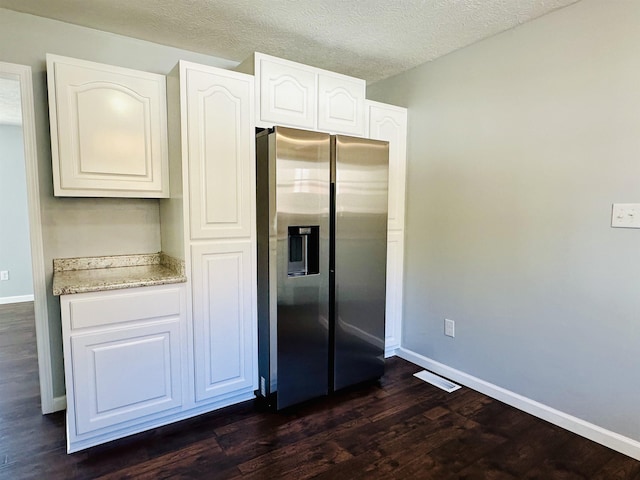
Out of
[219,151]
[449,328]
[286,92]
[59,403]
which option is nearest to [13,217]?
[59,403]

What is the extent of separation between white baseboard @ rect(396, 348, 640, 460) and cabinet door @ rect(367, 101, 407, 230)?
115 cm

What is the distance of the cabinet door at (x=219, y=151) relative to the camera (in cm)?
212

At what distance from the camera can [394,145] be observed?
9.79ft

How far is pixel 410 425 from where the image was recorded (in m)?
2.18

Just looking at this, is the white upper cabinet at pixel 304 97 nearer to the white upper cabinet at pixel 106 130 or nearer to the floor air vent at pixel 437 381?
the white upper cabinet at pixel 106 130

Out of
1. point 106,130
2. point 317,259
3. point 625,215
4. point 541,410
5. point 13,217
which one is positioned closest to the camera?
point 625,215

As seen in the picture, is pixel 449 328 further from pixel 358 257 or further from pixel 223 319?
pixel 223 319

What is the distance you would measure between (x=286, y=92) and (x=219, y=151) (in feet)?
2.00

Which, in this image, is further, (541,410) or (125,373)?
(541,410)

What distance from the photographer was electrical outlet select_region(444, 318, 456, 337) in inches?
108

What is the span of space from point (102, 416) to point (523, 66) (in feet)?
10.3

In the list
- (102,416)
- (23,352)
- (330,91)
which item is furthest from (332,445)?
(23,352)

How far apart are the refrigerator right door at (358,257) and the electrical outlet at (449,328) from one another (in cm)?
53

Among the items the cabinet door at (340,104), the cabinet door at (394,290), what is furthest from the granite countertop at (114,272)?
the cabinet door at (394,290)
